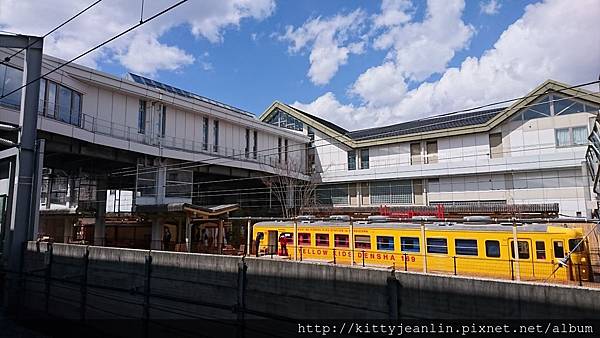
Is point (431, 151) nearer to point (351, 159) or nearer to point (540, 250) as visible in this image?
point (351, 159)

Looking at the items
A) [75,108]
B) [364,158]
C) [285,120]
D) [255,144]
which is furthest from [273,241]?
[285,120]

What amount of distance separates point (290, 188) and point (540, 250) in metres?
27.4

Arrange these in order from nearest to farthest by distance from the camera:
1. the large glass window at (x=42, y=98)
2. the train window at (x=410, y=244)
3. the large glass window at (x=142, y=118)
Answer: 1. the train window at (x=410, y=244)
2. the large glass window at (x=42, y=98)
3. the large glass window at (x=142, y=118)

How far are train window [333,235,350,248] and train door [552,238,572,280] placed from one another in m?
8.69

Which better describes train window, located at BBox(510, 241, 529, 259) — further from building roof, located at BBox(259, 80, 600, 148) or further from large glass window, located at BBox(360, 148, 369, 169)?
large glass window, located at BBox(360, 148, 369, 169)

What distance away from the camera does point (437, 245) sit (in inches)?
695

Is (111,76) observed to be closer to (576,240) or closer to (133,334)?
(133,334)

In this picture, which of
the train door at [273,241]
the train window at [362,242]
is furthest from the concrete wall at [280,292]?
the train door at [273,241]

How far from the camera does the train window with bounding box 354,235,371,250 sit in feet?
65.1

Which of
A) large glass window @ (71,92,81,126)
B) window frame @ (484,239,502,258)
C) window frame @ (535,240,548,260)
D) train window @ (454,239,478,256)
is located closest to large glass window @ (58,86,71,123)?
large glass window @ (71,92,81,126)

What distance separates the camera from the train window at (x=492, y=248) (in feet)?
52.9

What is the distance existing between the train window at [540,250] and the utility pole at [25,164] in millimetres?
17559

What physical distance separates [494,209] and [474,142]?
8.02 m

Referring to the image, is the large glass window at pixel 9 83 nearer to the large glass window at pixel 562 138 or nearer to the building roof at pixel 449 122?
the building roof at pixel 449 122
